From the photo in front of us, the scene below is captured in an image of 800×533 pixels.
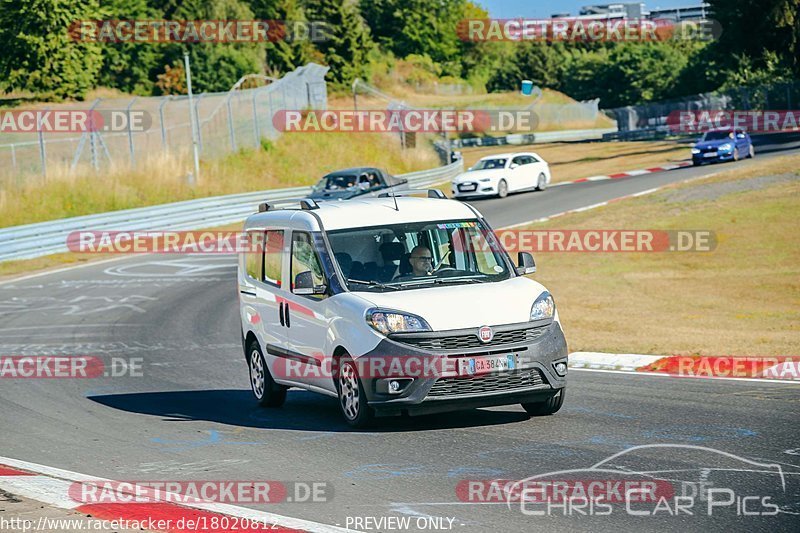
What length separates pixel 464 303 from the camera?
9555mm

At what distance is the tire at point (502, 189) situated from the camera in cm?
4150

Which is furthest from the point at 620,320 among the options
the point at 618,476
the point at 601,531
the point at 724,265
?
the point at 601,531

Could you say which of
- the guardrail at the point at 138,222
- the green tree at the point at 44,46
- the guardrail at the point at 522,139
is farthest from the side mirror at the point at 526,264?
the guardrail at the point at 522,139

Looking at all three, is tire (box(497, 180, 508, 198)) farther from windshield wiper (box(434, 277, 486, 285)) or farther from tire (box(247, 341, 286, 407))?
windshield wiper (box(434, 277, 486, 285))

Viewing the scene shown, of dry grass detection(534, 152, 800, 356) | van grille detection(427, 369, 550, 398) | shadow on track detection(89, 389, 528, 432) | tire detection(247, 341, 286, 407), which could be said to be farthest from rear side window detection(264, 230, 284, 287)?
dry grass detection(534, 152, 800, 356)

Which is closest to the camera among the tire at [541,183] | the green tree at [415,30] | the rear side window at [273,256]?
the rear side window at [273,256]

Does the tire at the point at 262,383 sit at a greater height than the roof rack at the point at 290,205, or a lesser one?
lesser

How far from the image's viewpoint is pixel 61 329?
19.1m

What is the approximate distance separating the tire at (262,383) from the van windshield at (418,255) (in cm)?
198

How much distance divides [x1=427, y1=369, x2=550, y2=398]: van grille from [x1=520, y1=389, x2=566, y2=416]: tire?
1.58ft

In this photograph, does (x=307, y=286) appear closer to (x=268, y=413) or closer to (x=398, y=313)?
(x=398, y=313)

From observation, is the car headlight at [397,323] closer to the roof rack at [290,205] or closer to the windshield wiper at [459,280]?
the windshield wiper at [459,280]

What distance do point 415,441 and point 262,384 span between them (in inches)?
121

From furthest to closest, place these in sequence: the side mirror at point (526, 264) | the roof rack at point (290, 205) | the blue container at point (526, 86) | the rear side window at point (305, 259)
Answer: the blue container at point (526, 86), the roof rack at point (290, 205), the side mirror at point (526, 264), the rear side window at point (305, 259)
